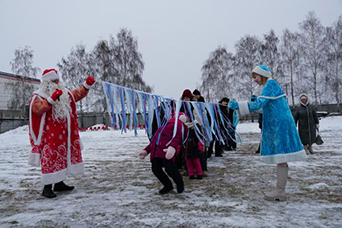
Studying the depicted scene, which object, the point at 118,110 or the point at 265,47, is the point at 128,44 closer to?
the point at 265,47

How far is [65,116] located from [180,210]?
218 centimetres

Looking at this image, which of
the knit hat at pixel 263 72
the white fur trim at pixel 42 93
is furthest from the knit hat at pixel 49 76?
the knit hat at pixel 263 72

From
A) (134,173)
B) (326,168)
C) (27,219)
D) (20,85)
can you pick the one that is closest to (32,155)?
(27,219)

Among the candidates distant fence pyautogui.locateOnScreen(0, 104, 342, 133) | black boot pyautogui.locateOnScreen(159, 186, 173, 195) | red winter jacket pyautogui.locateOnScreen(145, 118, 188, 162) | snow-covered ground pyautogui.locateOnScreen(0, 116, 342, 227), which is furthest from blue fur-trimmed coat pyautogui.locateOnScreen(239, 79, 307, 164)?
distant fence pyautogui.locateOnScreen(0, 104, 342, 133)

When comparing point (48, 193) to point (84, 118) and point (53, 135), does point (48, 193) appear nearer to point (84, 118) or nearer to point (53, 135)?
point (53, 135)

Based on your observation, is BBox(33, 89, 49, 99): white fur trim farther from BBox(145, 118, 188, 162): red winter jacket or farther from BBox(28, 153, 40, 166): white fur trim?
BBox(145, 118, 188, 162): red winter jacket

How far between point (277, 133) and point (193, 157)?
1.73 metres

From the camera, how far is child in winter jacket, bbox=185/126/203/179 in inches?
176

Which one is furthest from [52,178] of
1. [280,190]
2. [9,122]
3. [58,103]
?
[9,122]

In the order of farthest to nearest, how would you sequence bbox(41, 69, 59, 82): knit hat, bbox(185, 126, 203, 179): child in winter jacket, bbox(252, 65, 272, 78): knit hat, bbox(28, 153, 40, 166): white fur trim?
bbox(185, 126, 203, 179): child in winter jacket, bbox(41, 69, 59, 82): knit hat, bbox(28, 153, 40, 166): white fur trim, bbox(252, 65, 272, 78): knit hat

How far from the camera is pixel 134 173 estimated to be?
4.98 metres

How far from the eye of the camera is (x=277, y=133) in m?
3.11

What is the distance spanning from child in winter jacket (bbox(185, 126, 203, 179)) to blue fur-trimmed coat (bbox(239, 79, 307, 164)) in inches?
59.0

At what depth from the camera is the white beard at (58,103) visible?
12.3 ft
